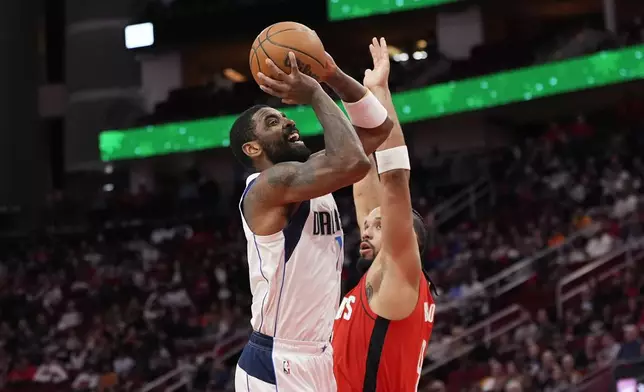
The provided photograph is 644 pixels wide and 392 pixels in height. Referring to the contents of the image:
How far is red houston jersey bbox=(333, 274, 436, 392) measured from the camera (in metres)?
4.42

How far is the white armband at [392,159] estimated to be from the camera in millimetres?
4434

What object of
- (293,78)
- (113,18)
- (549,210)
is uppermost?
(113,18)

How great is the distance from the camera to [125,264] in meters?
19.8

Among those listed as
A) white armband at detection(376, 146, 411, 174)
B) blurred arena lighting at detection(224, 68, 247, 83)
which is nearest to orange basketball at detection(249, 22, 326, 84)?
white armband at detection(376, 146, 411, 174)

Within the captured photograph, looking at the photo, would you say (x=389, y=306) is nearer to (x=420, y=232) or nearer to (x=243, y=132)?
(x=420, y=232)

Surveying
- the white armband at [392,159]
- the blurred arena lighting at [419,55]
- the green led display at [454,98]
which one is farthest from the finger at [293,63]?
the blurred arena lighting at [419,55]

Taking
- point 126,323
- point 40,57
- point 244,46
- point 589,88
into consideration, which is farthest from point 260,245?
point 40,57

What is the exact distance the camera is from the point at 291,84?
3756mm

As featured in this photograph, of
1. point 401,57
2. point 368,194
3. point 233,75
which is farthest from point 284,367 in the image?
point 233,75

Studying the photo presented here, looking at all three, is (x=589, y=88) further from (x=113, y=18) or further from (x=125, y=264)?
(x=113, y=18)

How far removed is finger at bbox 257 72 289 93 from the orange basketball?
0.14 feet

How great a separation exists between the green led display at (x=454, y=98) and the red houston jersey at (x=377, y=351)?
13.6 m

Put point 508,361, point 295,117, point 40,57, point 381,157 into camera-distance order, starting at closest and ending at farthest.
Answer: point 381,157 → point 508,361 → point 295,117 → point 40,57

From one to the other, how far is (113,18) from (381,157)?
22480mm
